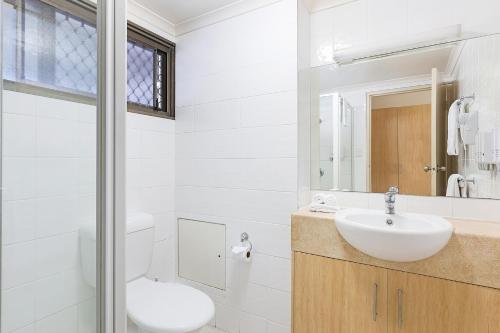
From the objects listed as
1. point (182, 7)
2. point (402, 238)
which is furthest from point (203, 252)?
point (182, 7)

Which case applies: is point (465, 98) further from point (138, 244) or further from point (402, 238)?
point (138, 244)

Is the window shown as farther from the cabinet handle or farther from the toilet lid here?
the cabinet handle

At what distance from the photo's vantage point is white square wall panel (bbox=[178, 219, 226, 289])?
1.89 meters

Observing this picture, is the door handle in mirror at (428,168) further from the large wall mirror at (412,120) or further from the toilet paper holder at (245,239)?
the toilet paper holder at (245,239)

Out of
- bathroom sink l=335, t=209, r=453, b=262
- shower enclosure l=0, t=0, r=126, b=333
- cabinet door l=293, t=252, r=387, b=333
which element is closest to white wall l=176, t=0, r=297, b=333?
cabinet door l=293, t=252, r=387, b=333

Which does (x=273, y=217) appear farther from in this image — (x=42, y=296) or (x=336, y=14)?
(x=336, y=14)

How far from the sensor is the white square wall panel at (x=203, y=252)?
189cm

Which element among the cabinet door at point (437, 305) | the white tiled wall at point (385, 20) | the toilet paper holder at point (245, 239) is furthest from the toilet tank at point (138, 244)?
the white tiled wall at point (385, 20)

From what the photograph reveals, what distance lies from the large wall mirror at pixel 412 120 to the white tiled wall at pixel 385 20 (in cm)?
9

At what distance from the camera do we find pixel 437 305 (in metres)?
1.16

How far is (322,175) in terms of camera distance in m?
1.78

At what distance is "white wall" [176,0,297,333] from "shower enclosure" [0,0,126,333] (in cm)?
110

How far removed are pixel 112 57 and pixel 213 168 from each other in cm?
131

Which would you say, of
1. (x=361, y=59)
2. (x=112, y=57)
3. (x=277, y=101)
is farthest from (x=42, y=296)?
(x=361, y=59)
